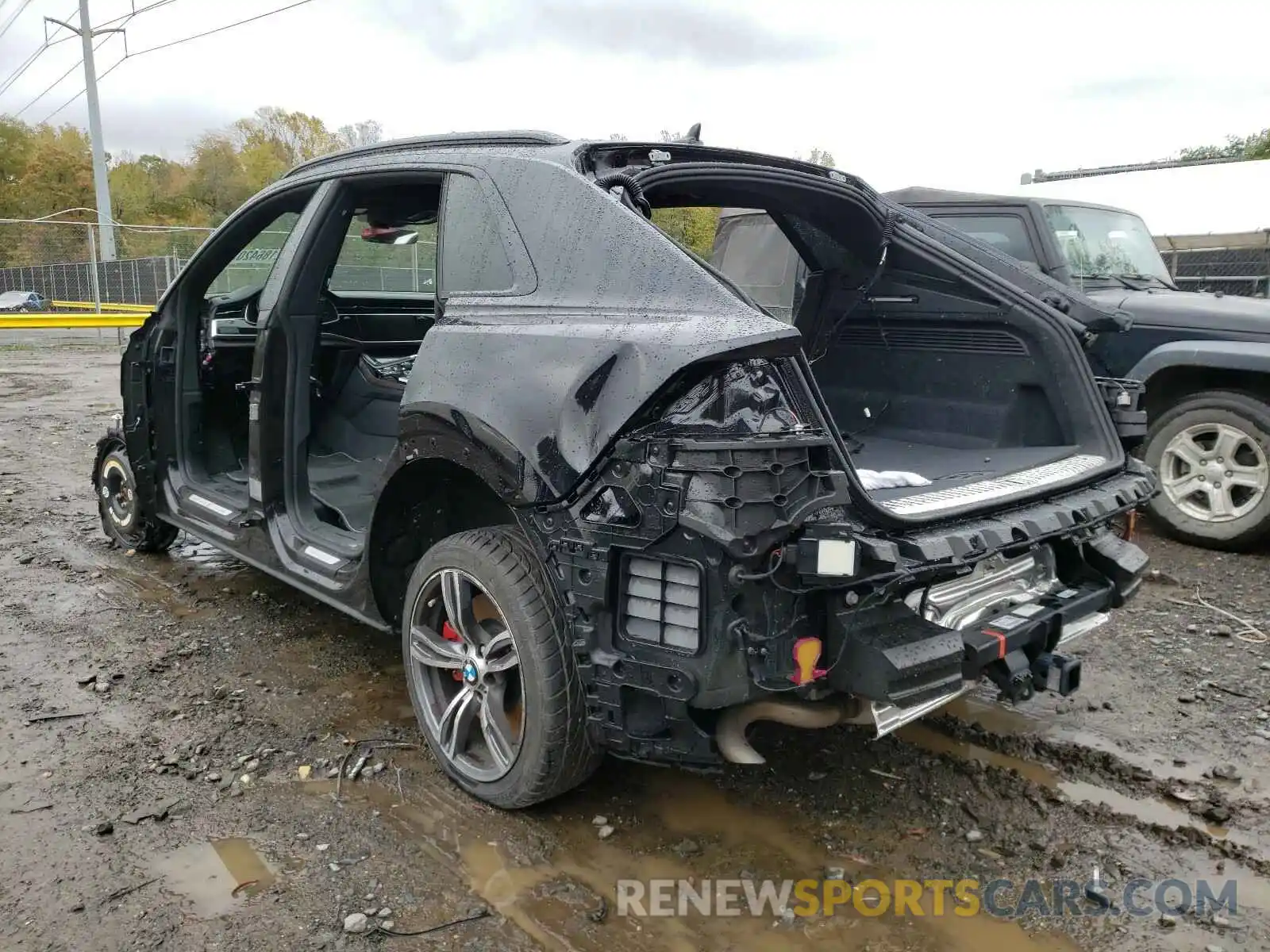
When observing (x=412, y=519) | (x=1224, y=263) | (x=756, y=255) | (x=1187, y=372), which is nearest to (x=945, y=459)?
(x=412, y=519)

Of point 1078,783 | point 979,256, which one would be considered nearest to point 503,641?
point 1078,783

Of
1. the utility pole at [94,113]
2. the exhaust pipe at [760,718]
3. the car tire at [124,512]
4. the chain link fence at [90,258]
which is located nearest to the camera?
the exhaust pipe at [760,718]

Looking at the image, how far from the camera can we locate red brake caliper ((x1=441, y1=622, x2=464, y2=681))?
2975 mm

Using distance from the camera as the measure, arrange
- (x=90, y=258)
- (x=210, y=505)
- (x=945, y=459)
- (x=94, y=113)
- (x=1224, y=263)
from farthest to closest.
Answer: (x=94, y=113) < (x=90, y=258) < (x=1224, y=263) < (x=210, y=505) < (x=945, y=459)

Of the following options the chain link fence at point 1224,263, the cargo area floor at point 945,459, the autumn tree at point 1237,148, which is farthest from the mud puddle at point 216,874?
the autumn tree at point 1237,148

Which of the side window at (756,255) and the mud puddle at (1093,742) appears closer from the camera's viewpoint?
the mud puddle at (1093,742)

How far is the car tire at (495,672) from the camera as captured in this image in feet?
8.42

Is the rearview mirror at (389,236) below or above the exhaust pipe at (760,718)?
above

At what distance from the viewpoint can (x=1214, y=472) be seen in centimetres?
563

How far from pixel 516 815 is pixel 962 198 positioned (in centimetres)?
576

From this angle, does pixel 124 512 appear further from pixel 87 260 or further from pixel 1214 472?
pixel 87 260

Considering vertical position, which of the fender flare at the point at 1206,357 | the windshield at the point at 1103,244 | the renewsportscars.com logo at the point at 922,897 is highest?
the windshield at the point at 1103,244

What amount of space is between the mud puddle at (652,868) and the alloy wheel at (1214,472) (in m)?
4.16

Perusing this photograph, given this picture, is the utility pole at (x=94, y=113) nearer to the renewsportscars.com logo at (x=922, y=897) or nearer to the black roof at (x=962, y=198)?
the black roof at (x=962, y=198)
